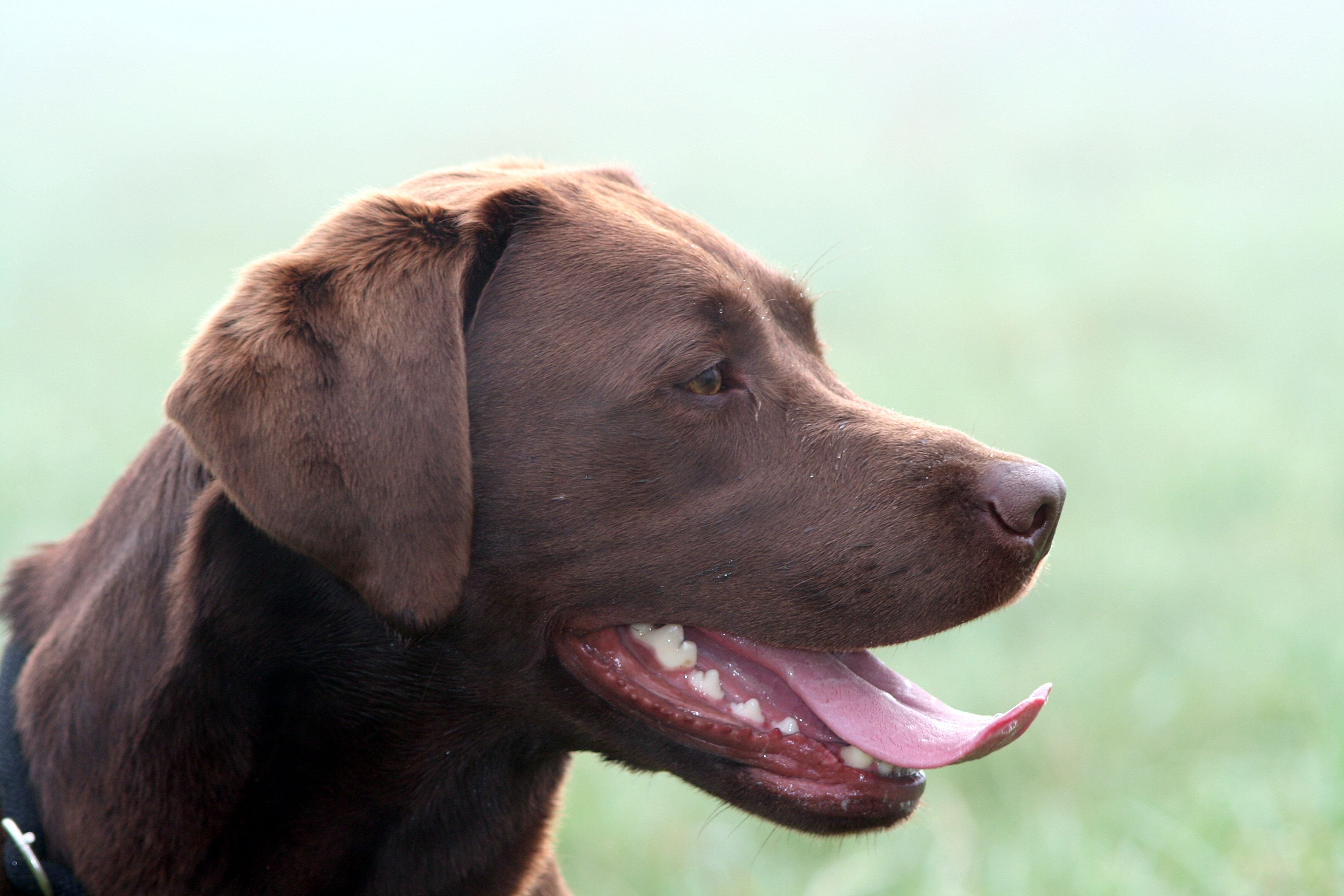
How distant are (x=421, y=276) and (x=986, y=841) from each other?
305 centimetres

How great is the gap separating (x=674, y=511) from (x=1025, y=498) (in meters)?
0.59

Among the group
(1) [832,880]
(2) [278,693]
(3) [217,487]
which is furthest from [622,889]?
(3) [217,487]

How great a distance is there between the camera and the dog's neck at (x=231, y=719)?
2.07 m

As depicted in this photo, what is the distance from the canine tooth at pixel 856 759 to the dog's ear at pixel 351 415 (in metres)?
0.70

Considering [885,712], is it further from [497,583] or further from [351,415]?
[351,415]

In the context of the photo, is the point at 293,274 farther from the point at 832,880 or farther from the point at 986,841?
the point at 986,841

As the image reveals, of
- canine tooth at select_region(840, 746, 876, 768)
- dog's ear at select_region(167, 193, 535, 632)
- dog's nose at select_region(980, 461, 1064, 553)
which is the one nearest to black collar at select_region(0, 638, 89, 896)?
dog's ear at select_region(167, 193, 535, 632)

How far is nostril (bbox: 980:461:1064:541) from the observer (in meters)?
2.14

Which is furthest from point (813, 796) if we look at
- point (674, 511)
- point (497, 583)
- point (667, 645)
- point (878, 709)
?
point (497, 583)

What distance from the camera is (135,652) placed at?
82.5 inches

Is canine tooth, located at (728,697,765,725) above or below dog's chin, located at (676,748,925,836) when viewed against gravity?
above

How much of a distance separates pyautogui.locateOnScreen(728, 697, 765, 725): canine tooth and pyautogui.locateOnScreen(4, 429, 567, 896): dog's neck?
35cm

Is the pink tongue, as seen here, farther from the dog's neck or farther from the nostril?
the dog's neck

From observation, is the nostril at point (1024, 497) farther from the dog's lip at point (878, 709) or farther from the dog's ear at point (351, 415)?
the dog's ear at point (351, 415)
